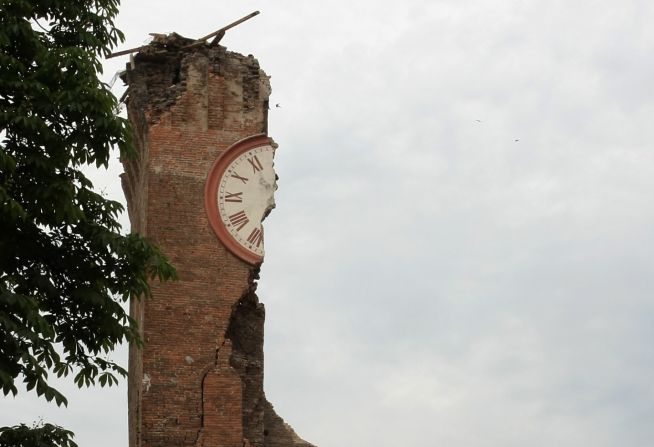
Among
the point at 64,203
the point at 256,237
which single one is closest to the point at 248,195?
the point at 256,237

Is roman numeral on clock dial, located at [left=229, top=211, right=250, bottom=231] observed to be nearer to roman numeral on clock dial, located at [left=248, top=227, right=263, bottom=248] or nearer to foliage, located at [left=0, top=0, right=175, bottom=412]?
roman numeral on clock dial, located at [left=248, top=227, right=263, bottom=248]

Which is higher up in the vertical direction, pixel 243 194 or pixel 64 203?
pixel 243 194

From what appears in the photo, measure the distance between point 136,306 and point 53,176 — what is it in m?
6.95

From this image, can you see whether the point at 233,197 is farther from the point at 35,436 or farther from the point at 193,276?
the point at 35,436

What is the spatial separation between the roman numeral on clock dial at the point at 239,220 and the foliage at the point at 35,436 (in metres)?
7.35

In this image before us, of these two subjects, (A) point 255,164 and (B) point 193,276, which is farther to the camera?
(A) point 255,164

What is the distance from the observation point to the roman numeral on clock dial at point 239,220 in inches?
828

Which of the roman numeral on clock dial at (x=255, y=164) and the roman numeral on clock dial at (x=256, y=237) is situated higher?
the roman numeral on clock dial at (x=255, y=164)

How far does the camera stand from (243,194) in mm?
21375

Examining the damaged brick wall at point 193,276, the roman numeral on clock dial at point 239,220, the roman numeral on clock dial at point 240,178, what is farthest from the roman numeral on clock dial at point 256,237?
the roman numeral on clock dial at point 240,178

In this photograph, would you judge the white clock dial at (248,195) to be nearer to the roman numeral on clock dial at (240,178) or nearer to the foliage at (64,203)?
the roman numeral on clock dial at (240,178)

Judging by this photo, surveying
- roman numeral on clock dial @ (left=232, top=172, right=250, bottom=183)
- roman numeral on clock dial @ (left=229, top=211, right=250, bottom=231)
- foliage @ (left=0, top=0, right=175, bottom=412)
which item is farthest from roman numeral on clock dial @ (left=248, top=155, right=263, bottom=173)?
foliage @ (left=0, top=0, right=175, bottom=412)

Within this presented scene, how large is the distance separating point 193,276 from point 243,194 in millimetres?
1597

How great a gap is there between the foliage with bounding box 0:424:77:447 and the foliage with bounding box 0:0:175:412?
1.87 feet
